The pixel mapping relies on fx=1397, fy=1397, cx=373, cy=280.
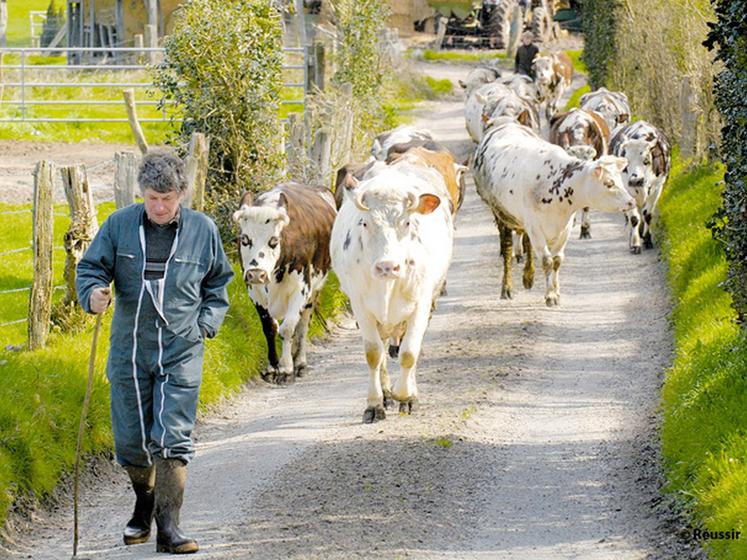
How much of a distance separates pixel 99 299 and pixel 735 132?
15.4 ft

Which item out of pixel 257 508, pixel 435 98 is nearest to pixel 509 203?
pixel 257 508

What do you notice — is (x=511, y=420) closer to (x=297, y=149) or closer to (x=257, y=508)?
(x=257, y=508)

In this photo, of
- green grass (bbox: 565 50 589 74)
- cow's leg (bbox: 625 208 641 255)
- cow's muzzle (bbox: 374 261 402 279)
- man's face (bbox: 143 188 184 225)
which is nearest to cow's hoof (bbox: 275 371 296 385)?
cow's muzzle (bbox: 374 261 402 279)

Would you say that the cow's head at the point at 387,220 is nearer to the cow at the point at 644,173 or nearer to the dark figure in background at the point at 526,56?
the cow at the point at 644,173

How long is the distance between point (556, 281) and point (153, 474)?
8219mm

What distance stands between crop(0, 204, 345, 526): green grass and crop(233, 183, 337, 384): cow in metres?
0.33

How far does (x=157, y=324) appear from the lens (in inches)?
291

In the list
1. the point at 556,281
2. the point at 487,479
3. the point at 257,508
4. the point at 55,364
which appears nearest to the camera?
the point at 257,508

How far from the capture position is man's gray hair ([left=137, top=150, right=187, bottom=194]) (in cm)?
730

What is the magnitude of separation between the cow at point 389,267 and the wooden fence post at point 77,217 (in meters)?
2.03

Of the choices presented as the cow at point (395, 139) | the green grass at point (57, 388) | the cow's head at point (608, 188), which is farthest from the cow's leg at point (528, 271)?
the green grass at point (57, 388)

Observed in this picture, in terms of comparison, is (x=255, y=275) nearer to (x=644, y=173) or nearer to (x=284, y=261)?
(x=284, y=261)

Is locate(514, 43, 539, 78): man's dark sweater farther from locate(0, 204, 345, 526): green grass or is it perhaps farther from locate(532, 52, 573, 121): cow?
locate(0, 204, 345, 526): green grass

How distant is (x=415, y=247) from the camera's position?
417 inches
